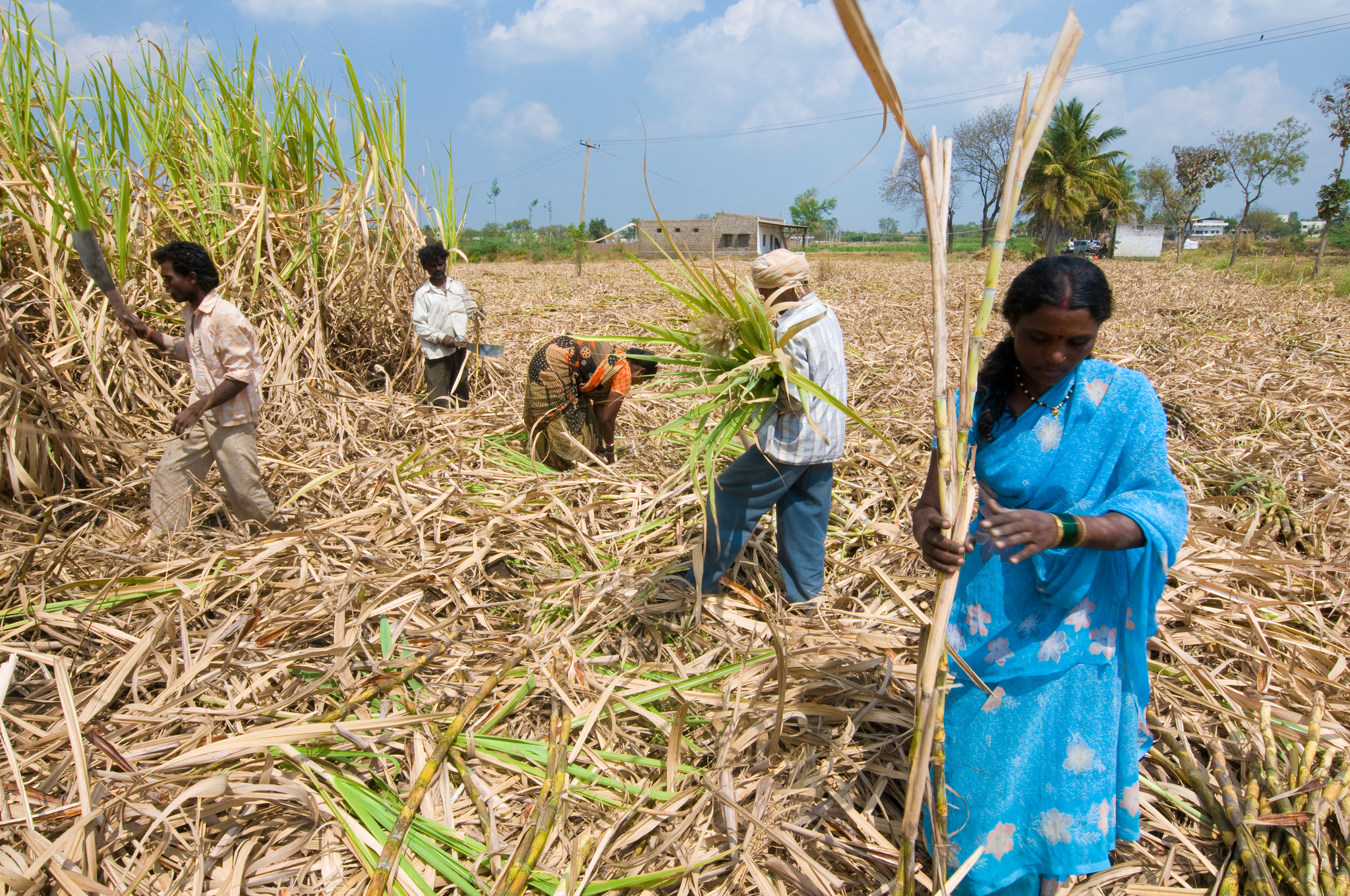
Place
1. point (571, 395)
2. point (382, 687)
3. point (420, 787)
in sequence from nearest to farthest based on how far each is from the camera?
point (420, 787) → point (382, 687) → point (571, 395)

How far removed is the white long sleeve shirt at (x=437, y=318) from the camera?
16.8 feet

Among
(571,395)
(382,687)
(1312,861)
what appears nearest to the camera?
(1312,861)

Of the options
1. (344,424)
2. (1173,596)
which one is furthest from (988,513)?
(344,424)

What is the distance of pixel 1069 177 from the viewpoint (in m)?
29.5

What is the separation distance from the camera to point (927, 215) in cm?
114

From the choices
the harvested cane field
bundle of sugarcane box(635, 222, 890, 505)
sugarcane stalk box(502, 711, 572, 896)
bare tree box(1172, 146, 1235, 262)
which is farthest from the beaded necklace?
bare tree box(1172, 146, 1235, 262)

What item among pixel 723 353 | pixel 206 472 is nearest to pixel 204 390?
pixel 206 472

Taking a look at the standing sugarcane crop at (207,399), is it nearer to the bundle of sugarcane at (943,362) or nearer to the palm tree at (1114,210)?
the bundle of sugarcane at (943,362)

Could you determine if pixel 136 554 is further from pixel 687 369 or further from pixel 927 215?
pixel 927 215

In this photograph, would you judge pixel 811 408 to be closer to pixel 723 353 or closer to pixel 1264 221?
pixel 723 353

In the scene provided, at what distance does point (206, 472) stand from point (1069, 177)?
34273 millimetres

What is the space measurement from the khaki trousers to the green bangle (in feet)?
10.7

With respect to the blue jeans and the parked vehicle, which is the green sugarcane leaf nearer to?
the blue jeans

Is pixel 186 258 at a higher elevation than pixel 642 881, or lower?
higher
